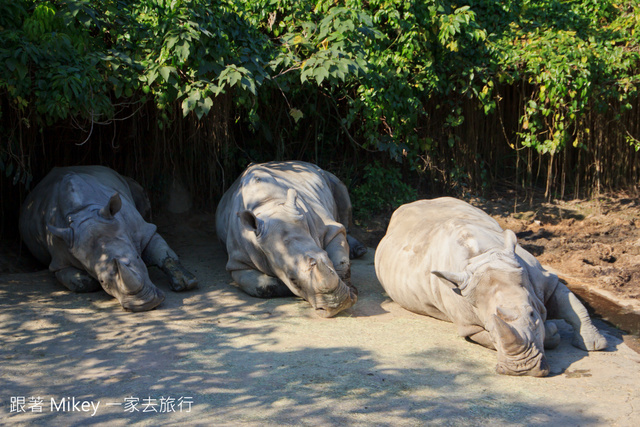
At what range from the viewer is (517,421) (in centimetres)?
374

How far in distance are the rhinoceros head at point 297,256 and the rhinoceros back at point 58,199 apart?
1.76m

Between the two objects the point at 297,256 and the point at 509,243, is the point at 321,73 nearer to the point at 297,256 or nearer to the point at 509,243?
the point at 297,256

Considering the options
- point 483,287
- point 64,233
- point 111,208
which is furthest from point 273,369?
point 64,233

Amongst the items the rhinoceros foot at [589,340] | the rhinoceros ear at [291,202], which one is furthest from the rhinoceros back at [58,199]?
the rhinoceros foot at [589,340]

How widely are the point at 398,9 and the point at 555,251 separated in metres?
3.69

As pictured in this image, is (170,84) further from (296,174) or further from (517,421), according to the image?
(517,421)

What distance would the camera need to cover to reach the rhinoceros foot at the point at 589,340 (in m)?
4.81

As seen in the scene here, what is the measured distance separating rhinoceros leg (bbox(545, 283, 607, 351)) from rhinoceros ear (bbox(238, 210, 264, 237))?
2650 millimetres

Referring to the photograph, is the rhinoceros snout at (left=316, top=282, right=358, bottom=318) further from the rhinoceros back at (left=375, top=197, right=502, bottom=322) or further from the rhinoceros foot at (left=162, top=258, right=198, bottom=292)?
the rhinoceros foot at (left=162, top=258, right=198, bottom=292)

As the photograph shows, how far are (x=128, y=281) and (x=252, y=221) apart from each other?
1.26 metres

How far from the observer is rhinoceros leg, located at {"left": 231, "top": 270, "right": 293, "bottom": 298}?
624 cm

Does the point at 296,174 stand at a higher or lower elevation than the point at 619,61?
lower

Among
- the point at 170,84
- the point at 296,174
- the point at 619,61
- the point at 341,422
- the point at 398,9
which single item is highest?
the point at 398,9

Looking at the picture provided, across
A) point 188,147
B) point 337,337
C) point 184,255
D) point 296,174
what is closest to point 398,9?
point 296,174
